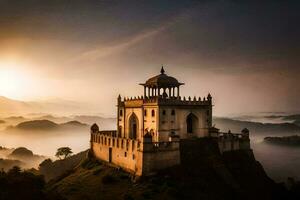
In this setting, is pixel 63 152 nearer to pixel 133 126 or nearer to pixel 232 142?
pixel 133 126

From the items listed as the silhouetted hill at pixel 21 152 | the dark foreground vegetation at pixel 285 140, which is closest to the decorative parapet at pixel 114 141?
the silhouetted hill at pixel 21 152

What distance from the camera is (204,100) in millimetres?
57719

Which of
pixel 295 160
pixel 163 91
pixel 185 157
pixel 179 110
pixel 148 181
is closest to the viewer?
pixel 148 181

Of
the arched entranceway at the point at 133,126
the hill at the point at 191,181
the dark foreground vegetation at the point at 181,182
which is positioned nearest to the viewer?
the dark foreground vegetation at the point at 181,182

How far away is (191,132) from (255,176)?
1151cm

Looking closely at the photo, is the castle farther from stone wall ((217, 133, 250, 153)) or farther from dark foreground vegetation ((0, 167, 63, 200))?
dark foreground vegetation ((0, 167, 63, 200))

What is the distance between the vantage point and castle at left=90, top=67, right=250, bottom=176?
48031 mm

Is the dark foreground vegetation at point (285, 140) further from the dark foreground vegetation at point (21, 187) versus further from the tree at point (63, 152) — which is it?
the dark foreground vegetation at point (21, 187)

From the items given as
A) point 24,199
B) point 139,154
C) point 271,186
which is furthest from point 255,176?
point 24,199

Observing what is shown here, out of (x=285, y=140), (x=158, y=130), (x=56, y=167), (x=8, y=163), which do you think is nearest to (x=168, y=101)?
(x=158, y=130)

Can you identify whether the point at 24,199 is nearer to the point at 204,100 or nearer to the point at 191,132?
the point at 191,132

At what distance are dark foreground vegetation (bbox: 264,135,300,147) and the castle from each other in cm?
13909

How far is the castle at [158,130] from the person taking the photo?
48031 mm

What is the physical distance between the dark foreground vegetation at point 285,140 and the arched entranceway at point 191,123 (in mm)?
139798
